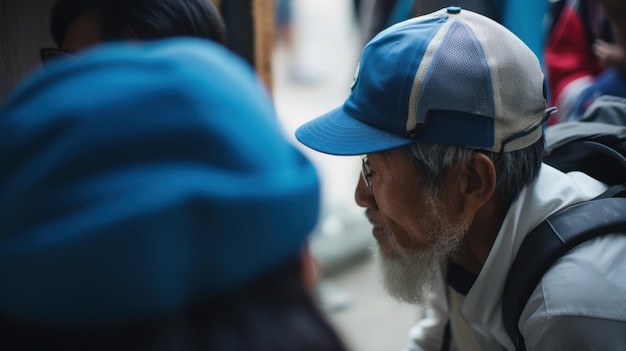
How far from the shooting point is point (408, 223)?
1.36 m

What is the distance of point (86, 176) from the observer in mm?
529

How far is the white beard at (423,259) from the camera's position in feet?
4.33

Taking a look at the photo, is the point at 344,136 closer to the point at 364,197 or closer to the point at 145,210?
the point at 364,197

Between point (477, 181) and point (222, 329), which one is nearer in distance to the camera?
point (222, 329)

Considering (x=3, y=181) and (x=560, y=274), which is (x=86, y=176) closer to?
(x=3, y=181)

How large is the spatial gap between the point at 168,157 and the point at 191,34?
866 mm

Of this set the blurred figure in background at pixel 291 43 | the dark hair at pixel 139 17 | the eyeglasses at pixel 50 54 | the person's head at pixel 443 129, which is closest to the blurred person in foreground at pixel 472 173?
the person's head at pixel 443 129

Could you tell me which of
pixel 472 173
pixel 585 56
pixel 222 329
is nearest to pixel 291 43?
pixel 585 56

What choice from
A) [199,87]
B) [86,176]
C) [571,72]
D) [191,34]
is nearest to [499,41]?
[191,34]

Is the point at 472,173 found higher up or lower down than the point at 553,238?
higher up

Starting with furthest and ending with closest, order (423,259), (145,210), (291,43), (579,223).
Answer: (291,43), (423,259), (579,223), (145,210)

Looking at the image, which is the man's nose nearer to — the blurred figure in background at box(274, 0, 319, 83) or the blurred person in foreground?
the blurred person in foreground

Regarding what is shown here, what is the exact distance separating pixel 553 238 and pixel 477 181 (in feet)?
→ 0.64

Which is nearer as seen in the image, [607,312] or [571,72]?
[607,312]
